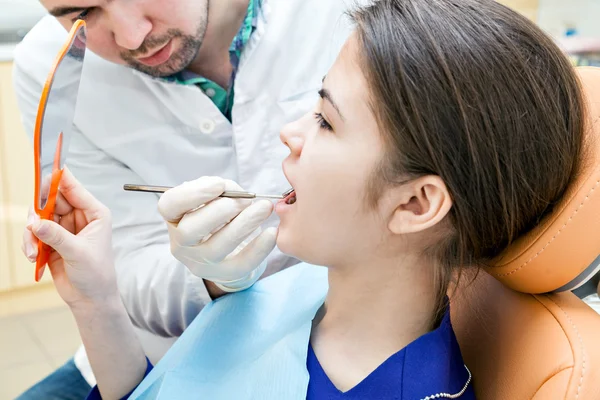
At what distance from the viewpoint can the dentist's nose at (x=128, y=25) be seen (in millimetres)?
1305

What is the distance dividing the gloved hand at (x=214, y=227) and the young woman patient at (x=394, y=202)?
1 cm

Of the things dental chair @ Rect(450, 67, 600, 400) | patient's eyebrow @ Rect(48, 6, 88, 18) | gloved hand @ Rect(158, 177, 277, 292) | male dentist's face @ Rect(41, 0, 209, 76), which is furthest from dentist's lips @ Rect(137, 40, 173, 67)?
dental chair @ Rect(450, 67, 600, 400)

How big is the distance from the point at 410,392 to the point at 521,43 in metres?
0.52

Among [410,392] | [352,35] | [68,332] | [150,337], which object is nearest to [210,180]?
[352,35]

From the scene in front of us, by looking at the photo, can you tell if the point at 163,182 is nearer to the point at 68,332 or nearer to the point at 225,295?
the point at 225,295

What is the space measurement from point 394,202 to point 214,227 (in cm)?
28

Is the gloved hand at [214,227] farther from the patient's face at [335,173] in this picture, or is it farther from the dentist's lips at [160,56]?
the dentist's lips at [160,56]

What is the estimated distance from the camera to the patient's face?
1011 millimetres

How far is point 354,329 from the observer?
1.12m

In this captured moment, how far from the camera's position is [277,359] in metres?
1.14

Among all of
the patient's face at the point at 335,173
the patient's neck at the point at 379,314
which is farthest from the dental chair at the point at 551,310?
the patient's face at the point at 335,173

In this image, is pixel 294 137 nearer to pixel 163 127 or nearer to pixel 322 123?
pixel 322 123

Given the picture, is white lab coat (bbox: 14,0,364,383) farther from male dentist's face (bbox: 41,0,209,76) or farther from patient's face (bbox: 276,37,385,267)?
patient's face (bbox: 276,37,385,267)

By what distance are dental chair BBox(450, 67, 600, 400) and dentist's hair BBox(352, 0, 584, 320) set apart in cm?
4
